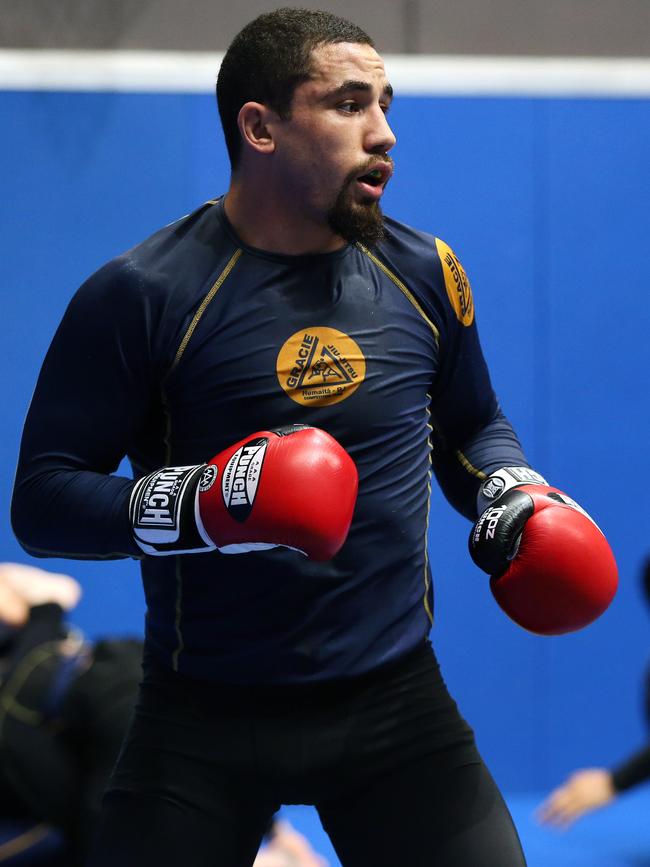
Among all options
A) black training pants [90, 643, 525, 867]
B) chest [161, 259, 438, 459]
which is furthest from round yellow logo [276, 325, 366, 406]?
black training pants [90, 643, 525, 867]

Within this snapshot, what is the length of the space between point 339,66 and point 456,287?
0.36m

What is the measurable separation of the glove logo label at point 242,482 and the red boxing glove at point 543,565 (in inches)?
13.9

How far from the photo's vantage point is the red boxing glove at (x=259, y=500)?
4.79 ft

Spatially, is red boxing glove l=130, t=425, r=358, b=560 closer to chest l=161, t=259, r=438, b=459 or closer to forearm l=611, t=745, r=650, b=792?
chest l=161, t=259, r=438, b=459

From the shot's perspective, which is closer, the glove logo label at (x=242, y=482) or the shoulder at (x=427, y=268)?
the glove logo label at (x=242, y=482)

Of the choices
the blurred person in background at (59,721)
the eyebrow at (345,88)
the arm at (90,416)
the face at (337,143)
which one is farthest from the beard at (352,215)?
the blurred person in background at (59,721)

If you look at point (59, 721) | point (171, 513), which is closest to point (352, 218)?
point (171, 513)

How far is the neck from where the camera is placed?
168 centimetres

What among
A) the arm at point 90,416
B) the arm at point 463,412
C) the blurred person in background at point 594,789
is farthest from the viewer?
the blurred person in background at point 594,789

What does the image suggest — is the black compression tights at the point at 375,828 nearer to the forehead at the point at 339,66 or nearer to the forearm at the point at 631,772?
the forehead at the point at 339,66

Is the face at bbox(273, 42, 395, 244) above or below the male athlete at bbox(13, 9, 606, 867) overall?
above

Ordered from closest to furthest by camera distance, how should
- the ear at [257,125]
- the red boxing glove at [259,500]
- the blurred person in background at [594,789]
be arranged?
the red boxing glove at [259,500]
the ear at [257,125]
the blurred person in background at [594,789]

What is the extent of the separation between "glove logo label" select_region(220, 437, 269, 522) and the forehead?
51cm

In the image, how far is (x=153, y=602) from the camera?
1.68m
